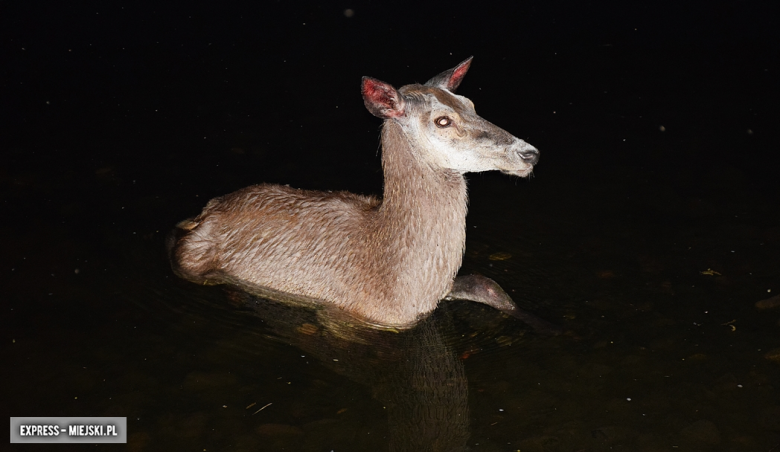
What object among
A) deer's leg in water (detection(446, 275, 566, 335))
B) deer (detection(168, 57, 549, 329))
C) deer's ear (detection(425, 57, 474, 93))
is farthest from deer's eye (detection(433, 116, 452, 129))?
deer's leg in water (detection(446, 275, 566, 335))

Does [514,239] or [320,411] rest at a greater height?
[514,239]

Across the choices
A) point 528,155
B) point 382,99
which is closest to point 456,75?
point 382,99

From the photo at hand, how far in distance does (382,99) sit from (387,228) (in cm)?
106

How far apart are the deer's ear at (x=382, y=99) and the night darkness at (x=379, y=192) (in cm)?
180

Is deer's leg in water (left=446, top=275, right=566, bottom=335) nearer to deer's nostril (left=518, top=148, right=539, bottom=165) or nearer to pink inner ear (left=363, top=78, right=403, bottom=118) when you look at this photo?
deer's nostril (left=518, top=148, right=539, bottom=165)

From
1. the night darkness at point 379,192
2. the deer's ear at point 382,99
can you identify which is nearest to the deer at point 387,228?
the deer's ear at point 382,99

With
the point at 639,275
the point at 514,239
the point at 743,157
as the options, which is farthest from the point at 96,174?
the point at 743,157

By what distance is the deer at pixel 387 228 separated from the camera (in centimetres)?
612

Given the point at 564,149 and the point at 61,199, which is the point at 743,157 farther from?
the point at 61,199

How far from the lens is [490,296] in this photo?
22.7ft

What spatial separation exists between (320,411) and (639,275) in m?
3.34

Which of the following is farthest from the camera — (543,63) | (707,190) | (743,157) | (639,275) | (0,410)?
(543,63)

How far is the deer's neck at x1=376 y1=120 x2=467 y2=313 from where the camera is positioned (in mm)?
6242

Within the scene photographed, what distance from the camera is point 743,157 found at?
973 cm
